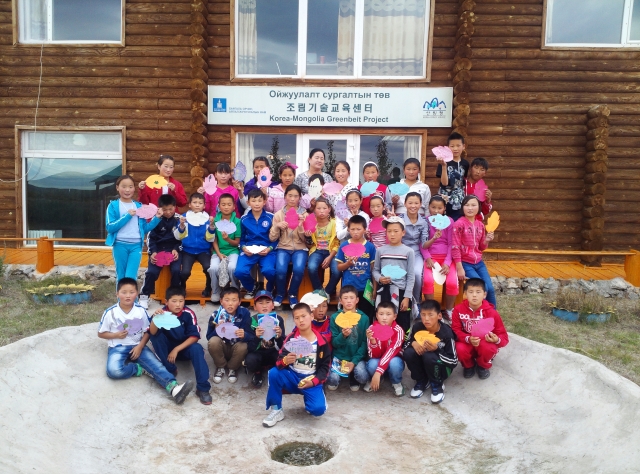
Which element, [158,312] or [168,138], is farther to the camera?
[168,138]

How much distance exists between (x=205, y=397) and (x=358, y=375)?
144 cm

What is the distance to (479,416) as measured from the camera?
446 cm

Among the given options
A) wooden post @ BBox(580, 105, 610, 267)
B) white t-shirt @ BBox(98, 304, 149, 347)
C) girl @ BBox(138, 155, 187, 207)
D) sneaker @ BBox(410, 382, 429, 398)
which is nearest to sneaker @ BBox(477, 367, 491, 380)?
sneaker @ BBox(410, 382, 429, 398)

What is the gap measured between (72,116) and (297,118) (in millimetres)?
4231

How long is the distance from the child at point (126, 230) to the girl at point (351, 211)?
2.05 metres

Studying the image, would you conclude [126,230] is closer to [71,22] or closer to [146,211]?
[146,211]

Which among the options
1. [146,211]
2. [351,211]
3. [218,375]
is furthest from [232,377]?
[351,211]

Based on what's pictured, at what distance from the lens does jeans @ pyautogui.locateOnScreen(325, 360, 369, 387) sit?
477cm

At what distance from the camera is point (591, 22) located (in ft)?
30.1

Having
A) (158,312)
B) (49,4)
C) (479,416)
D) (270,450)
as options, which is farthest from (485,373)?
(49,4)

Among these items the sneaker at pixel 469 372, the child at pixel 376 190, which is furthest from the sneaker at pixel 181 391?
the child at pixel 376 190

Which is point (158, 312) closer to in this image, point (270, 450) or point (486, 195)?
point (270, 450)

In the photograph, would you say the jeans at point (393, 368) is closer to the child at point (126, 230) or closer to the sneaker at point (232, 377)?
the sneaker at point (232, 377)

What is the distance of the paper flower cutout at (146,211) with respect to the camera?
5.56 m
